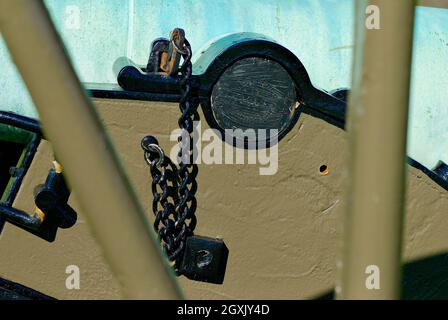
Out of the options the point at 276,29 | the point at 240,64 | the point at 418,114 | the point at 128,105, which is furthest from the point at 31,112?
the point at 418,114

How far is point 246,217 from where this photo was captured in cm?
242

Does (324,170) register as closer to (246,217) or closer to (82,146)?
(246,217)

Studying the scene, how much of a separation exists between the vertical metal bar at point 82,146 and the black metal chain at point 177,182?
1.05 metres

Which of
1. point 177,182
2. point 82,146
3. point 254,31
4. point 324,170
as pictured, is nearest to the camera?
point 82,146

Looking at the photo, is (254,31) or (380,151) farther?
(254,31)

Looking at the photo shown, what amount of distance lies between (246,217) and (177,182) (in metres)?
0.21

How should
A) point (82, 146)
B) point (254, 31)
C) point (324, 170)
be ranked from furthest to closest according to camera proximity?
1. point (254, 31)
2. point (324, 170)
3. point (82, 146)

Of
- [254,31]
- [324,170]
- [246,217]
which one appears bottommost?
[246,217]

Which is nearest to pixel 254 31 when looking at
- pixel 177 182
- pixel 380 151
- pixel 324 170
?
pixel 324 170

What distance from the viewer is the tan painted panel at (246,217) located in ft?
7.46

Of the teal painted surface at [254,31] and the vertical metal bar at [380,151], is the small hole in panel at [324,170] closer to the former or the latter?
the teal painted surface at [254,31]

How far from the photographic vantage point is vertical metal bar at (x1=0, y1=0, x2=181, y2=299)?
1210mm

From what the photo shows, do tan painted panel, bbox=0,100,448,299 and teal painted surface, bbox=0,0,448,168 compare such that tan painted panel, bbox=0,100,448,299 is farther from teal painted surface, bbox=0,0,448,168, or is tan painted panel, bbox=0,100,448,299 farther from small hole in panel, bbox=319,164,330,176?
teal painted surface, bbox=0,0,448,168

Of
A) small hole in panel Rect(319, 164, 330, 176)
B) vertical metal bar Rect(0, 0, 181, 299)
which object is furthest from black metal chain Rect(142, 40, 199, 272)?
vertical metal bar Rect(0, 0, 181, 299)
